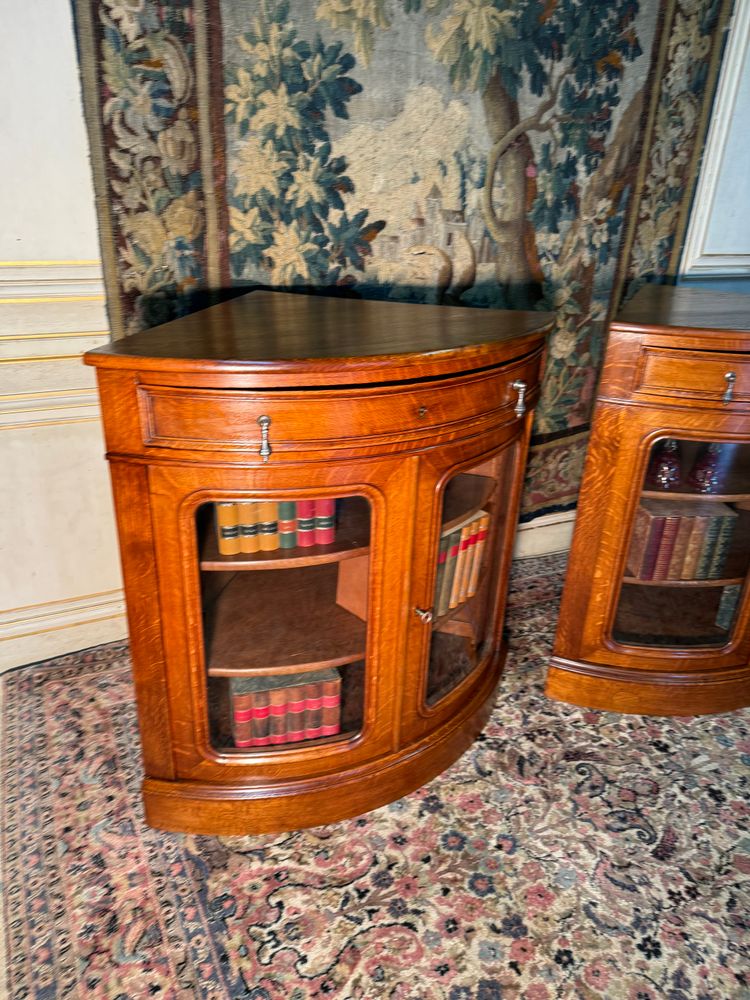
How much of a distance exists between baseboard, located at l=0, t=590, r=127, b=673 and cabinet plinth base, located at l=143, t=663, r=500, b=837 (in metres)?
0.66

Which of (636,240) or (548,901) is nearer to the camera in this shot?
(548,901)

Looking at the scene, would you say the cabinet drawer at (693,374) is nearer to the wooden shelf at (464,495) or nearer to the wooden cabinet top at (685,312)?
the wooden cabinet top at (685,312)

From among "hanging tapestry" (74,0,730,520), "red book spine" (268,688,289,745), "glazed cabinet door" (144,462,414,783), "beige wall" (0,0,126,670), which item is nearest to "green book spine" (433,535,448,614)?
"glazed cabinet door" (144,462,414,783)

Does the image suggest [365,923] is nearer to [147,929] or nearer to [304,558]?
[147,929]

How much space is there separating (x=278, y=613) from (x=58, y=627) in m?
0.83

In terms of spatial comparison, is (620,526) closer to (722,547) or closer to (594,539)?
(594,539)

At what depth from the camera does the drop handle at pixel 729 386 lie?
1.42 metres

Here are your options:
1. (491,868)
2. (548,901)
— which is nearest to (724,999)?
(548,901)

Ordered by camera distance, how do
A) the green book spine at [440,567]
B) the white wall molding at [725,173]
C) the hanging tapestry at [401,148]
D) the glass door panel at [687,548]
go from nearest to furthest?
the green book spine at [440,567] < the hanging tapestry at [401,148] < the glass door panel at [687,548] < the white wall molding at [725,173]

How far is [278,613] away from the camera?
1.31m

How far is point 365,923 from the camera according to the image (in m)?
1.21

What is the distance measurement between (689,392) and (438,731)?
0.90 metres

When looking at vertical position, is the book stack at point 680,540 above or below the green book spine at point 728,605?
above

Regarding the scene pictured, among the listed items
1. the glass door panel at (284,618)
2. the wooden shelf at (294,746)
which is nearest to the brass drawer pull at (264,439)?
the glass door panel at (284,618)
